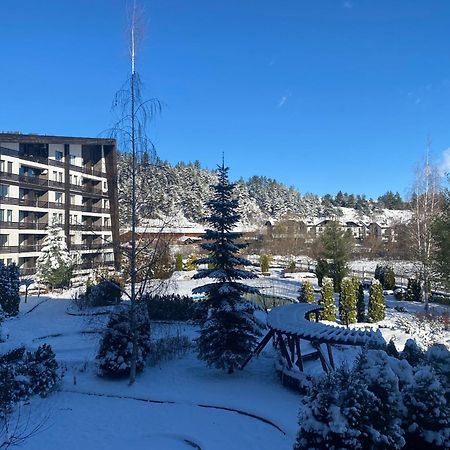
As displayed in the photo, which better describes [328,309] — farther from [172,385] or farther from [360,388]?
[360,388]

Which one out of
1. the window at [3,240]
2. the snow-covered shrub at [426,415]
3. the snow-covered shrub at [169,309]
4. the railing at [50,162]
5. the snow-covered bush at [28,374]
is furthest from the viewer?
the railing at [50,162]

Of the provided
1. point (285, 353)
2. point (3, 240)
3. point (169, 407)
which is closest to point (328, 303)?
point (285, 353)

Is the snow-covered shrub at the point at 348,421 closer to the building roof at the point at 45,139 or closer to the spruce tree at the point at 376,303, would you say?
the spruce tree at the point at 376,303

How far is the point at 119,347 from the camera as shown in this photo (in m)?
12.7

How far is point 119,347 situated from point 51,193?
1006 inches

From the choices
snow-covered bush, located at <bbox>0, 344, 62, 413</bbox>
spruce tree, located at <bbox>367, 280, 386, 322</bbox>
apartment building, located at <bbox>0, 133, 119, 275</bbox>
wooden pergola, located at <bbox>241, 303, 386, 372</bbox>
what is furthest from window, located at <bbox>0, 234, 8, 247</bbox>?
spruce tree, located at <bbox>367, 280, 386, 322</bbox>

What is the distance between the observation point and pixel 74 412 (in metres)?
10.4

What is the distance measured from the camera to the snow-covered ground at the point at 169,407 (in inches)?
340

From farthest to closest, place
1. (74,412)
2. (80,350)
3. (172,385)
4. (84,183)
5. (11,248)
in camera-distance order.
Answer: (84,183), (11,248), (80,350), (172,385), (74,412)

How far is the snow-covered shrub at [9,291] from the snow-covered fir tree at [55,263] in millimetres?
5902

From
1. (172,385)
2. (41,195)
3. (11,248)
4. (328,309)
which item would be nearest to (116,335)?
(172,385)

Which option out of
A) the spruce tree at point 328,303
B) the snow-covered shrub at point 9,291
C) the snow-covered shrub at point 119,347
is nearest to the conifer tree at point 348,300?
the spruce tree at point 328,303

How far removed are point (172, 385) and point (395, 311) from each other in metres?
14.9

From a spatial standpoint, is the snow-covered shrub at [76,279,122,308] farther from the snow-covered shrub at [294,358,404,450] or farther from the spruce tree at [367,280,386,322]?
the snow-covered shrub at [294,358,404,450]
